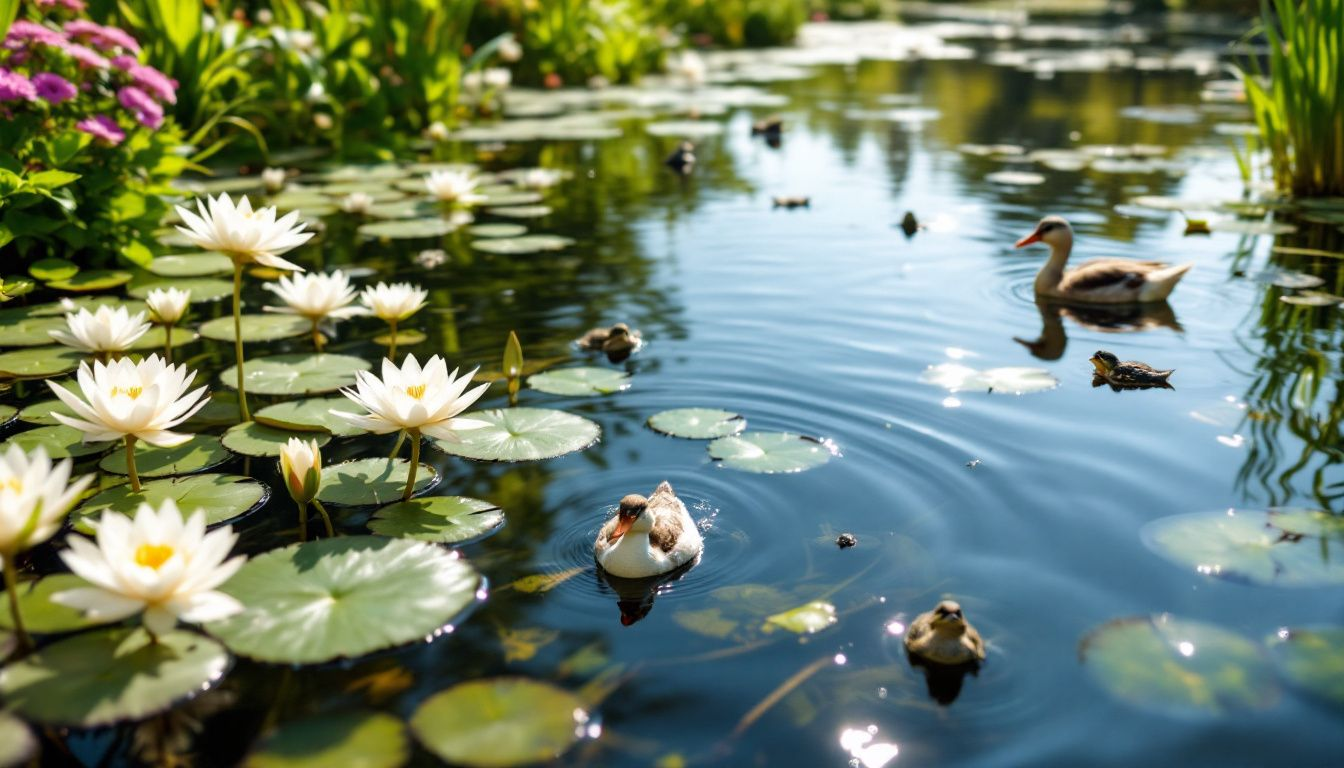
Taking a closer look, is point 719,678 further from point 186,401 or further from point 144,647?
point 186,401

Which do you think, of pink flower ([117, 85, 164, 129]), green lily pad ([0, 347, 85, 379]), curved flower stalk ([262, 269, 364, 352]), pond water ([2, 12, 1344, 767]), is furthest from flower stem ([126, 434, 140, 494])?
pink flower ([117, 85, 164, 129])

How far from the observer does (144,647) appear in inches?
93.6

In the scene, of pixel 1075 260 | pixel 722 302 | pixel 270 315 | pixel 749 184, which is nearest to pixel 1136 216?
pixel 1075 260

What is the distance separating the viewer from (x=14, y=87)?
15.0ft

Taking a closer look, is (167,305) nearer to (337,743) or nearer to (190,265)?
(190,265)

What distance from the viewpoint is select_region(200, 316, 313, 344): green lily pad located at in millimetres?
4723

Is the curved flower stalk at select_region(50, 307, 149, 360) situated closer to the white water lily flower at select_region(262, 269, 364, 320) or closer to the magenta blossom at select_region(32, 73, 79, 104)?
the white water lily flower at select_region(262, 269, 364, 320)

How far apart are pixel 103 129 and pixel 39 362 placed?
4.39 ft

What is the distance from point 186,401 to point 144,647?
842 mm

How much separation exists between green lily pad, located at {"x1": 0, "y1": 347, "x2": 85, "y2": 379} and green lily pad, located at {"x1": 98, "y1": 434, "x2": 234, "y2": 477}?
2.73ft

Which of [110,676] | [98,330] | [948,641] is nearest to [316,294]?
[98,330]

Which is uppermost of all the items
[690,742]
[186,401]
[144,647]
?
[186,401]

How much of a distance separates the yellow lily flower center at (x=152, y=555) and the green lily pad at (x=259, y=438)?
1184 mm

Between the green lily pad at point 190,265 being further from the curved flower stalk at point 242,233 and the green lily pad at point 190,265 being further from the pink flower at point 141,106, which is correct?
the curved flower stalk at point 242,233
